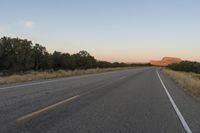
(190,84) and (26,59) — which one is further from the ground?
(26,59)

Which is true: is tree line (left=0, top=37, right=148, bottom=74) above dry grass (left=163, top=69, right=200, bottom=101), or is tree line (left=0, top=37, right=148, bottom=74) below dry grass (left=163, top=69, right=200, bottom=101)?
above

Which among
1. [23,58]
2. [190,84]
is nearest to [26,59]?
[23,58]

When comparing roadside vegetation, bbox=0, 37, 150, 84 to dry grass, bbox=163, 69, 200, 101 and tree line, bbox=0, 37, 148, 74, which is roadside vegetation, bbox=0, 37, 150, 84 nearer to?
tree line, bbox=0, 37, 148, 74

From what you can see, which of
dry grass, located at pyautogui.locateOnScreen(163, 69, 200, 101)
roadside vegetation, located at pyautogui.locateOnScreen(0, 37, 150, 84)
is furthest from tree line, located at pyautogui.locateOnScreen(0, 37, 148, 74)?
dry grass, located at pyautogui.locateOnScreen(163, 69, 200, 101)

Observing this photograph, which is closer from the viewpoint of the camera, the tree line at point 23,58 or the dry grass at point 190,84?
the dry grass at point 190,84

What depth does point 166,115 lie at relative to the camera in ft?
33.2

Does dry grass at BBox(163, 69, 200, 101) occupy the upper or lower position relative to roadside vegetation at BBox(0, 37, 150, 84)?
lower

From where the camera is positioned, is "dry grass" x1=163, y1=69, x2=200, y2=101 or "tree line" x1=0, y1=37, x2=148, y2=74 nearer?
"dry grass" x1=163, y1=69, x2=200, y2=101

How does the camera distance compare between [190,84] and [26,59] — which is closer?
[190,84]

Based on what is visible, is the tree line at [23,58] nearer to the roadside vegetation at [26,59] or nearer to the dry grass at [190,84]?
the roadside vegetation at [26,59]

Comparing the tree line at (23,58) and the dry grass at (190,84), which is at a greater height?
the tree line at (23,58)

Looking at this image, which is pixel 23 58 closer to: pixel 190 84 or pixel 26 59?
pixel 26 59

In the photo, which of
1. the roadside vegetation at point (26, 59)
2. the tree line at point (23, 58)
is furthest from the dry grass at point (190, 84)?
the tree line at point (23, 58)

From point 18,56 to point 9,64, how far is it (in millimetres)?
2898
